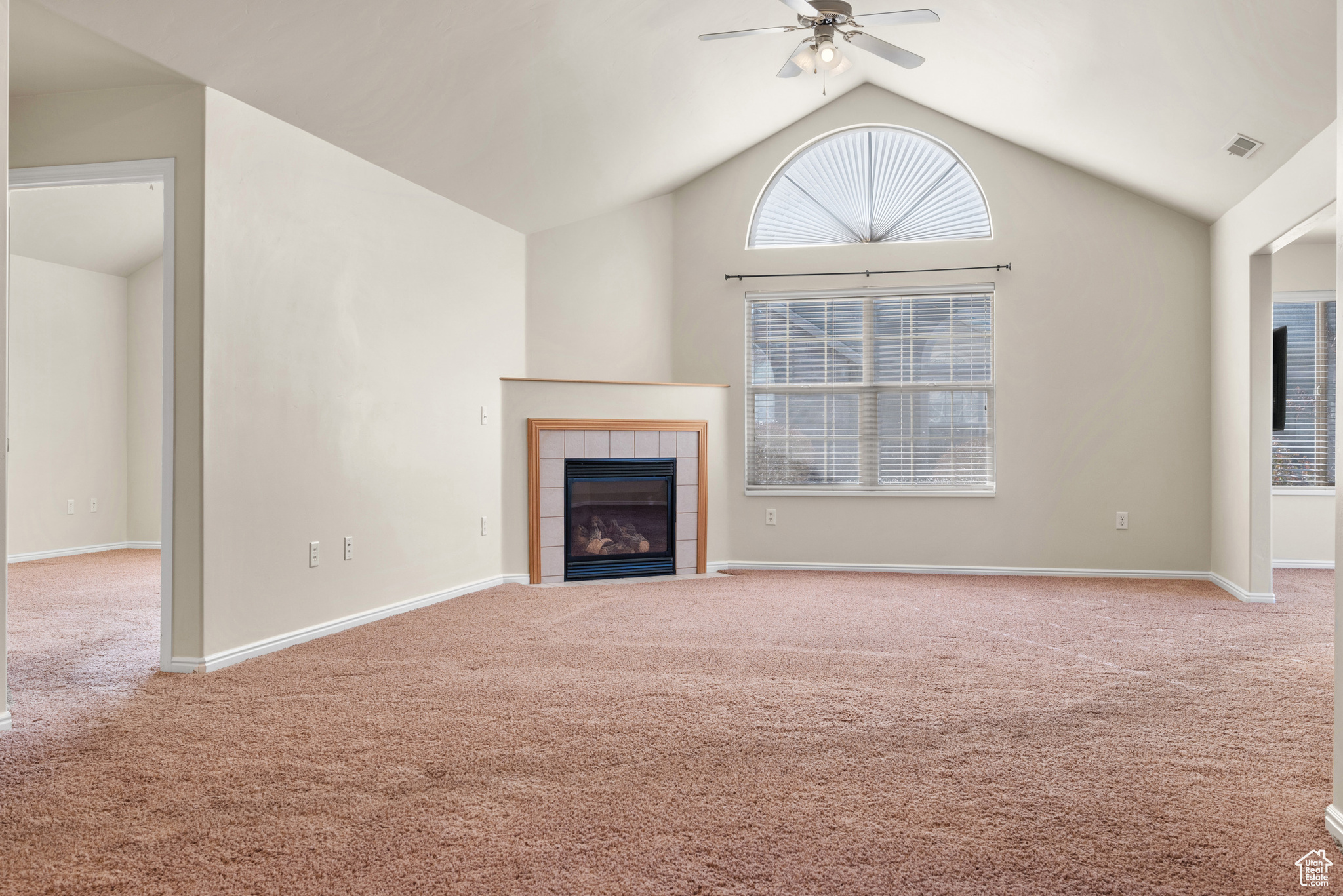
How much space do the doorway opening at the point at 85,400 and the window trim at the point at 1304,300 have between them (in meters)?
7.62

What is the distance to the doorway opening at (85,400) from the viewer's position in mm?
5879

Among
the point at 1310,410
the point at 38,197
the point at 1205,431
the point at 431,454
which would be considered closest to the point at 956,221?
the point at 1205,431

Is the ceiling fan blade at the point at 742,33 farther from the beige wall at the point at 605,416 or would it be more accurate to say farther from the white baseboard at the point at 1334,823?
the white baseboard at the point at 1334,823

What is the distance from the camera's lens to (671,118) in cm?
528

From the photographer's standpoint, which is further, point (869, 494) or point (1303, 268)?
point (1303, 268)

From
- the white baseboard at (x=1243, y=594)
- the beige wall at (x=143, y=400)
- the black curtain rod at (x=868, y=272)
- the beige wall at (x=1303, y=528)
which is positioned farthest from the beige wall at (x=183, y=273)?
the beige wall at (x=1303, y=528)

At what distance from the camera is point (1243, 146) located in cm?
447

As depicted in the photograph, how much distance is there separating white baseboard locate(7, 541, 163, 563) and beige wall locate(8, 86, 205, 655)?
404 centimetres

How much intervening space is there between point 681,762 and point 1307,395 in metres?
6.40

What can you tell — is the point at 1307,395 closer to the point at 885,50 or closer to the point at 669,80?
the point at 885,50

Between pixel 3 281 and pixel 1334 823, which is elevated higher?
pixel 3 281

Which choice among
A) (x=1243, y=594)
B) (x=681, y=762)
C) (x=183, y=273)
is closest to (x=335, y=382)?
(x=183, y=273)

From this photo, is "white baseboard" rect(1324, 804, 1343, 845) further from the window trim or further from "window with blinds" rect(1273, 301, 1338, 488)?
"window with blinds" rect(1273, 301, 1338, 488)

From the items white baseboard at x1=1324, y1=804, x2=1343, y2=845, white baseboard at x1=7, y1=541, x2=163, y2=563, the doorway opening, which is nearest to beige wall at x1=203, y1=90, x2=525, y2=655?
the doorway opening
